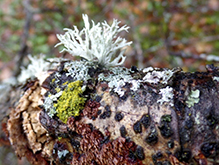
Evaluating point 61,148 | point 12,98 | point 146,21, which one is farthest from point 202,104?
point 146,21

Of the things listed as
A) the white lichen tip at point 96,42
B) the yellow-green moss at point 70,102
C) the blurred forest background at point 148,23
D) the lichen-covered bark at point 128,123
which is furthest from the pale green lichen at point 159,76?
the blurred forest background at point 148,23

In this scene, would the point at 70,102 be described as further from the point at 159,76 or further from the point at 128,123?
the point at 159,76

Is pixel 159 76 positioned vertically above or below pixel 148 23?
below

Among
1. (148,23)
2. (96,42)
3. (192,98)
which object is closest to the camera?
(192,98)

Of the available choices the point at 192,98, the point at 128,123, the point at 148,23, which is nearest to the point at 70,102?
the point at 128,123

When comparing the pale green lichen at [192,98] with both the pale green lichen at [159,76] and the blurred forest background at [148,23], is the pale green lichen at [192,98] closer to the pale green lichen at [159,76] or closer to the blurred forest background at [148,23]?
the pale green lichen at [159,76]

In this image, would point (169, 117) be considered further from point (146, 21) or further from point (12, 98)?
point (146, 21)

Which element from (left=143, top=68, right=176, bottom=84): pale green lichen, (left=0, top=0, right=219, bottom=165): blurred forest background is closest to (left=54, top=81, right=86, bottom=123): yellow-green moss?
(left=143, top=68, right=176, bottom=84): pale green lichen
